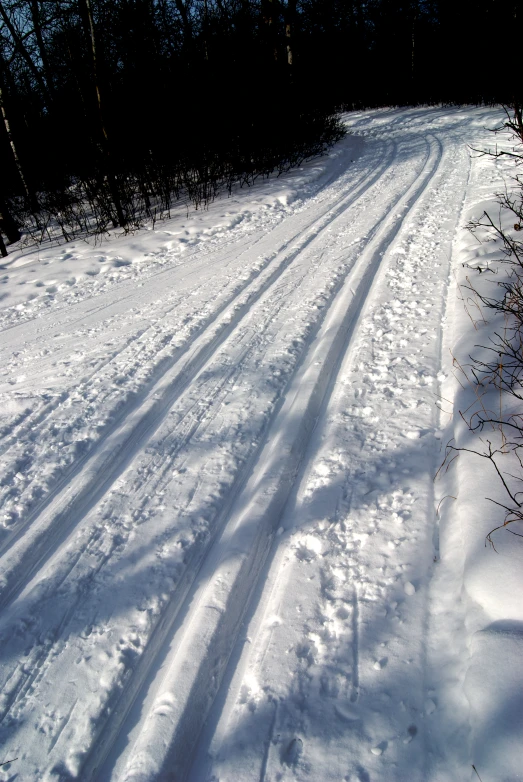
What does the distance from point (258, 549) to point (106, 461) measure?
1.26 meters

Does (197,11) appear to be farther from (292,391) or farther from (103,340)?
(292,391)

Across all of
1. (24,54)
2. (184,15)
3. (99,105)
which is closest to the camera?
(99,105)

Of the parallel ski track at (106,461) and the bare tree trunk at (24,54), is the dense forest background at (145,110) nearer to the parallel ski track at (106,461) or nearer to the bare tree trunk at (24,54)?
the bare tree trunk at (24,54)

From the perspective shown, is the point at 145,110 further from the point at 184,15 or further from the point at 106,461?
the point at 106,461

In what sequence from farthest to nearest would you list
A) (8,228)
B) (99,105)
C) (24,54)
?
(24,54) < (8,228) < (99,105)

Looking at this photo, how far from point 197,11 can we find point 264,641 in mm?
22122

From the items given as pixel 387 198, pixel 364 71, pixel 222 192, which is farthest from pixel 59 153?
pixel 364 71

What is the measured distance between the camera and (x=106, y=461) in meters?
2.88

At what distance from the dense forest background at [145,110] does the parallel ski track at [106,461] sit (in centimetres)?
633

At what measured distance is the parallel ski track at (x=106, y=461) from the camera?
2332 millimetres

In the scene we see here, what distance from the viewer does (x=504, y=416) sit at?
2574 mm

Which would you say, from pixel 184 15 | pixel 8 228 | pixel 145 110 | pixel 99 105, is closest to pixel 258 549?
pixel 99 105

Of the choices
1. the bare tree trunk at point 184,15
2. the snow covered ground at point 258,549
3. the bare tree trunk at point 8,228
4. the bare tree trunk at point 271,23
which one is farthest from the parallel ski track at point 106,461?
the bare tree trunk at point 184,15

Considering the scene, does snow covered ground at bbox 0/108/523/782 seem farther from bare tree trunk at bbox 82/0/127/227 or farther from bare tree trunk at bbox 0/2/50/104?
bare tree trunk at bbox 0/2/50/104
